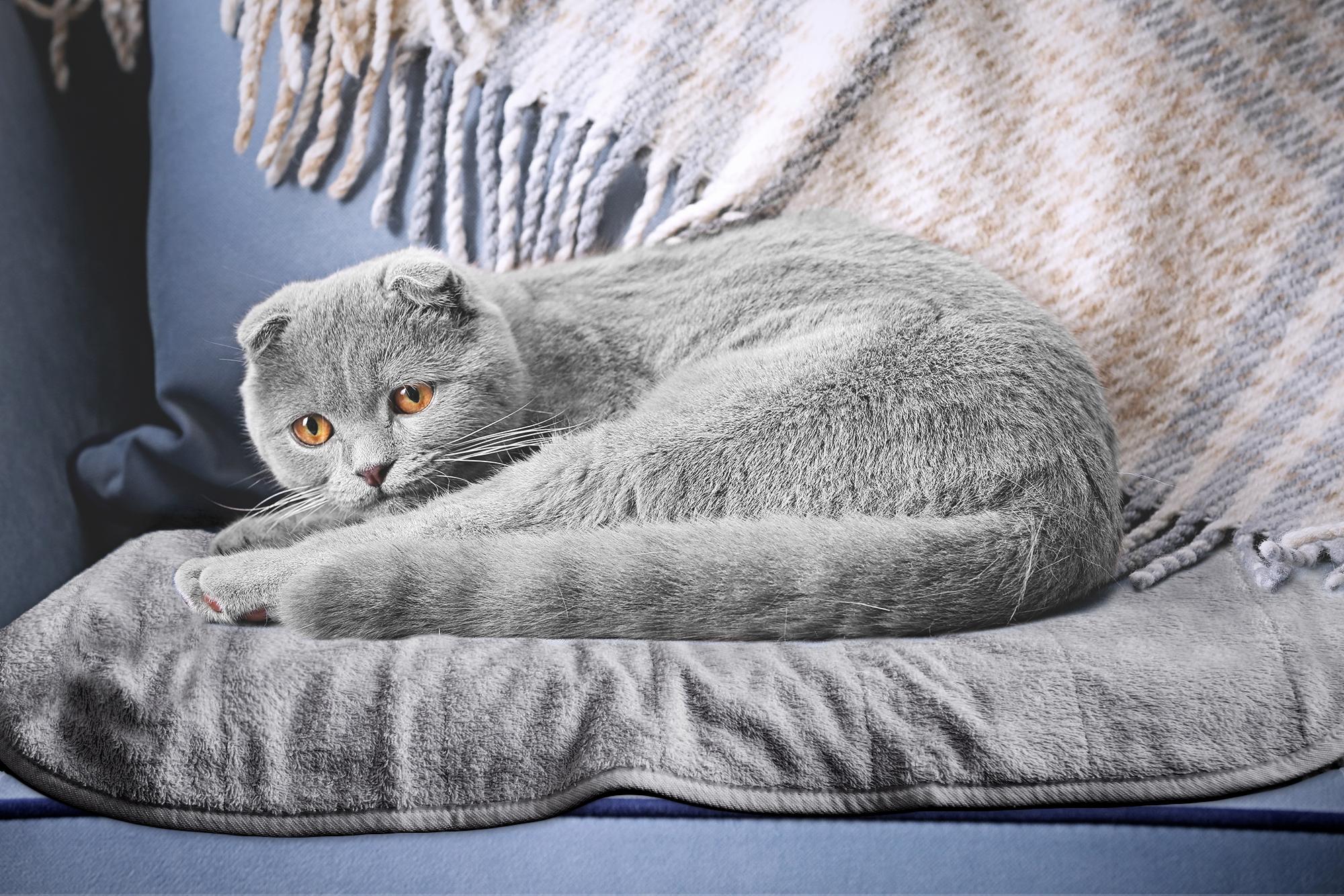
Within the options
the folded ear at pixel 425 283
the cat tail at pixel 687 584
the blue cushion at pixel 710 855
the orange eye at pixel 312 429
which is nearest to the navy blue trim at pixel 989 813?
the blue cushion at pixel 710 855

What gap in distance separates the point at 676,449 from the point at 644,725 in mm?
283

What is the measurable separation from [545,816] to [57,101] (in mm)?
1134

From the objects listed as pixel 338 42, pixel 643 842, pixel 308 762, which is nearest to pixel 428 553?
pixel 308 762

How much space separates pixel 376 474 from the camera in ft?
2.97

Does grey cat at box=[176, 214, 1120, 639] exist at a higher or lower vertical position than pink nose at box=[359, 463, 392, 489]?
higher

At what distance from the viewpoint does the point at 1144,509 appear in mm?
1009

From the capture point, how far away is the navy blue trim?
1.98ft

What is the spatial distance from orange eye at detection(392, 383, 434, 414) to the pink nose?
60 mm

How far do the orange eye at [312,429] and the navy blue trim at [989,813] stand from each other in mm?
417

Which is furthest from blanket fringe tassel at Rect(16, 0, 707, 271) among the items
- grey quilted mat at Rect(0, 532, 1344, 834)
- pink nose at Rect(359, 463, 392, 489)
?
grey quilted mat at Rect(0, 532, 1344, 834)

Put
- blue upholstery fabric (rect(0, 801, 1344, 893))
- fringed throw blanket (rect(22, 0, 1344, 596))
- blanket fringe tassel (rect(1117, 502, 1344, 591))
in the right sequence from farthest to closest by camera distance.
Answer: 1. fringed throw blanket (rect(22, 0, 1344, 596))
2. blanket fringe tassel (rect(1117, 502, 1344, 591))
3. blue upholstery fabric (rect(0, 801, 1344, 893))

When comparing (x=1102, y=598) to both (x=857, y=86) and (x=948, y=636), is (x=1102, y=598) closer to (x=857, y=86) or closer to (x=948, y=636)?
(x=948, y=636)

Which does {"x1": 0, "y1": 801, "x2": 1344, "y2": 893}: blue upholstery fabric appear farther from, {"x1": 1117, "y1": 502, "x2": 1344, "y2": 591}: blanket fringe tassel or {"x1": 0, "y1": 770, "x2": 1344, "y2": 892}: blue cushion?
{"x1": 1117, "y1": 502, "x2": 1344, "y2": 591}: blanket fringe tassel

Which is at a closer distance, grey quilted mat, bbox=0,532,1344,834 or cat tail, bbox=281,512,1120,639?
grey quilted mat, bbox=0,532,1344,834
